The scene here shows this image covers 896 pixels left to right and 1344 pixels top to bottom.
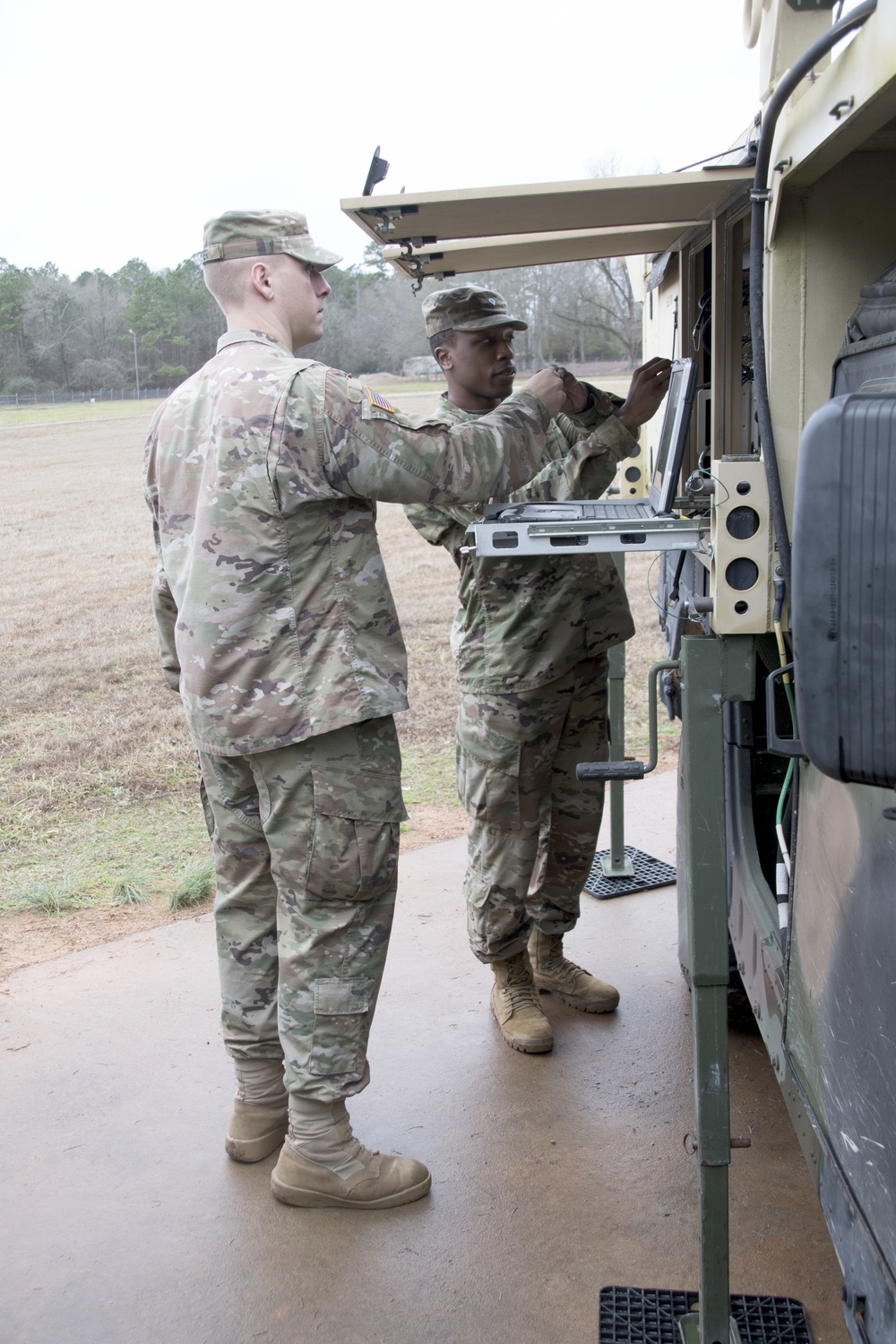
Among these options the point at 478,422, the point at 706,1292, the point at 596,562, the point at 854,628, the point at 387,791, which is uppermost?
the point at 478,422

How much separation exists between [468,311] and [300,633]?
1.22m

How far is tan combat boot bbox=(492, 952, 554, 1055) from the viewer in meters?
3.06

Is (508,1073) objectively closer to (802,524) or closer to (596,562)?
(596,562)

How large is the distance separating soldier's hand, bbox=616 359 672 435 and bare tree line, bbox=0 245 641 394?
153 inches

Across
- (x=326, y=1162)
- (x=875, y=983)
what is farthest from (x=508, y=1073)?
(x=875, y=983)

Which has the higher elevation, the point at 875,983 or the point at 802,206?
the point at 802,206

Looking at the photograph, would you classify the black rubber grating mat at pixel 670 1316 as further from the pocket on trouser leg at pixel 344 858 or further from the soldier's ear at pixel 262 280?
the soldier's ear at pixel 262 280

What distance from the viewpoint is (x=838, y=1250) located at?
1430mm

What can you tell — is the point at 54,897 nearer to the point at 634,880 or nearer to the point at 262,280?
the point at 634,880

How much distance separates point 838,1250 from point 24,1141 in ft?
6.62

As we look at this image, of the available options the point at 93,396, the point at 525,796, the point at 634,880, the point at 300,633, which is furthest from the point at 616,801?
the point at 93,396

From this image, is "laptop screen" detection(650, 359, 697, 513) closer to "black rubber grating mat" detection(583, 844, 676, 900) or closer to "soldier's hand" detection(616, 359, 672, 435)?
"soldier's hand" detection(616, 359, 672, 435)

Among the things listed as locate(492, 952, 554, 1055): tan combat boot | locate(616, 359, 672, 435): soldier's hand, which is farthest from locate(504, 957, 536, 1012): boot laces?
locate(616, 359, 672, 435): soldier's hand

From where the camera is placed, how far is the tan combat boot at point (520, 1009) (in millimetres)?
3059
